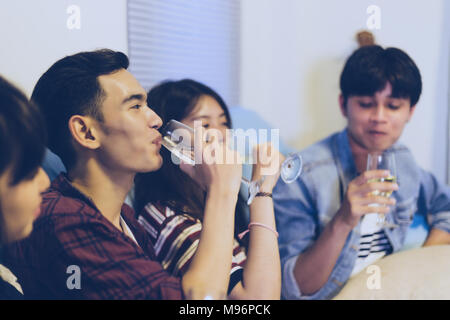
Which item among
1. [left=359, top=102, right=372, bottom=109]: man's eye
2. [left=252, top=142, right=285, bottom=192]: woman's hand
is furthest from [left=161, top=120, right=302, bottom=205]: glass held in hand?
[left=359, top=102, right=372, bottom=109]: man's eye

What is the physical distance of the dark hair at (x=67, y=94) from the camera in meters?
0.53

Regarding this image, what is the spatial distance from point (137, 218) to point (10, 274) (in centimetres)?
25

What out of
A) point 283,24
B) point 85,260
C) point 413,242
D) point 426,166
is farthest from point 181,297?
point 426,166

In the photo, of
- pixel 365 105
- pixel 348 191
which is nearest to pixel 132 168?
pixel 348 191

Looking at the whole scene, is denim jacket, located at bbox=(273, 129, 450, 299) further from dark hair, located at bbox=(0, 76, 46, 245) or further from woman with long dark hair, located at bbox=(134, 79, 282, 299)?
dark hair, located at bbox=(0, 76, 46, 245)

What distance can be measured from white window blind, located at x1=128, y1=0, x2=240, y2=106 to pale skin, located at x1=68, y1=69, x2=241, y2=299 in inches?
12.4

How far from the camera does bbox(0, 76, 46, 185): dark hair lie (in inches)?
15.5

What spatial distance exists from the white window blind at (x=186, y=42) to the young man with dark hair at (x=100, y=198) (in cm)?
32

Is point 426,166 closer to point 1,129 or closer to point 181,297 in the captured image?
point 181,297

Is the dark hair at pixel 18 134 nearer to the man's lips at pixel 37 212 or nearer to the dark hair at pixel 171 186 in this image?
the man's lips at pixel 37 212

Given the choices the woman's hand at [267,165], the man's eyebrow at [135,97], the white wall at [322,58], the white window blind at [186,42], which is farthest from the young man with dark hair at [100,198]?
the white wall at [322,58]

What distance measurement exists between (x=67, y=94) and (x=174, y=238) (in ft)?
0.96

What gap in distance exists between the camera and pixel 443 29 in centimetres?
132

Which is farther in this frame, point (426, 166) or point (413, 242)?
point (426, 166)
